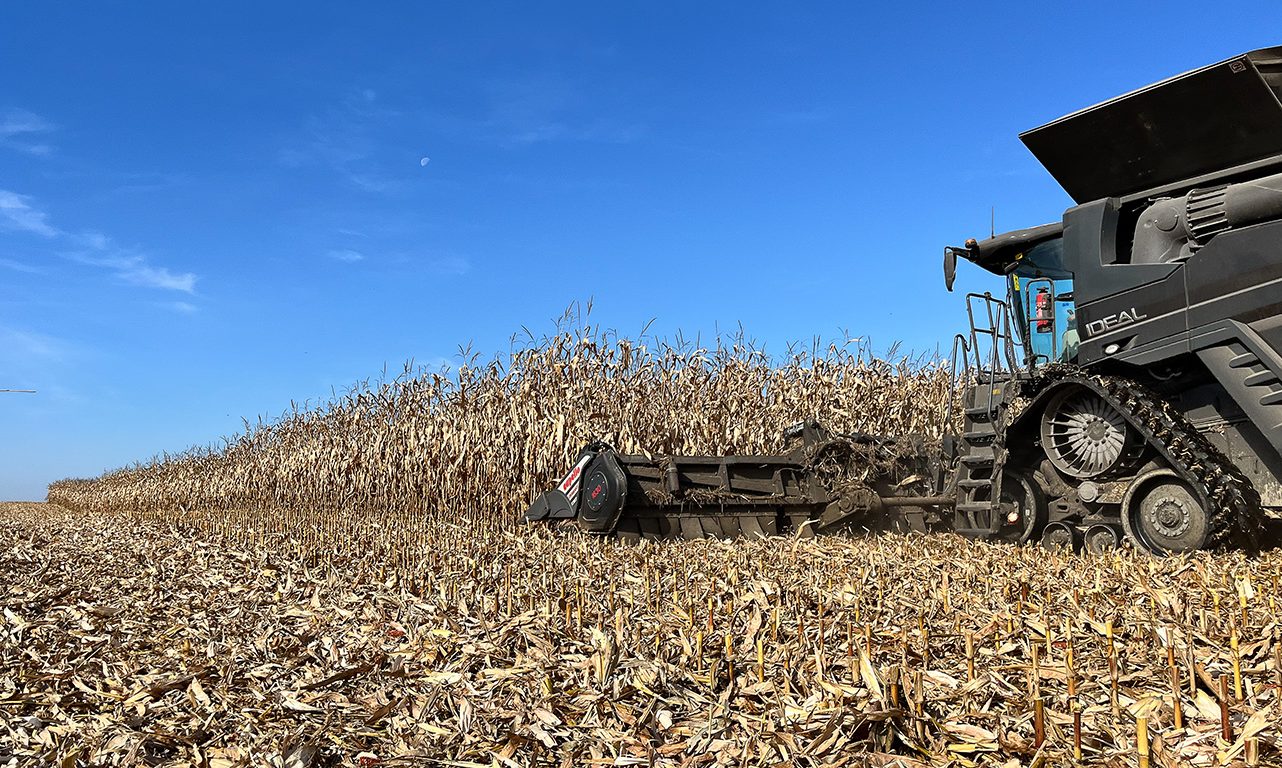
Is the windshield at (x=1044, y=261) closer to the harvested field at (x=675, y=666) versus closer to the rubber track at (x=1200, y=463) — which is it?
the rubber track at (x=1200, y=463)

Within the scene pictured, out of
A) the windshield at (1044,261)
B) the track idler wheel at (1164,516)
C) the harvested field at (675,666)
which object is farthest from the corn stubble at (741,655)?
the windshield at (1044,261)

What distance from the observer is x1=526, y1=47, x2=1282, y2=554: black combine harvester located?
585 cm

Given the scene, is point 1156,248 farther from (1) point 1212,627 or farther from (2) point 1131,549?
(1) point 1212,627

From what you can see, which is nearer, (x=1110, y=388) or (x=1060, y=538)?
(x=1110, y=388)

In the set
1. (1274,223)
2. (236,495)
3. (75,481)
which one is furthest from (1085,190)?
(75,481)

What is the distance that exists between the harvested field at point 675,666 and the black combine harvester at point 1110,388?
0.69 meters

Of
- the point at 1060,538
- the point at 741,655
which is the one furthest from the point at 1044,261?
the point at 741,655

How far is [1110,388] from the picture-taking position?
6.39 m

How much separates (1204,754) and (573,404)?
8.73 meters

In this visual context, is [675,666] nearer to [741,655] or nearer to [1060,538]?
[741,655]

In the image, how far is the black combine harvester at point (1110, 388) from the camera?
585 cm

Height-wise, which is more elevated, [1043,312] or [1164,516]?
[1043,312]

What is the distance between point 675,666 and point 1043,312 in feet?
17.1

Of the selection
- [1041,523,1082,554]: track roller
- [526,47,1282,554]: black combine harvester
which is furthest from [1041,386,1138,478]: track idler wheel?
[1041,523,1082,554]: track roller
